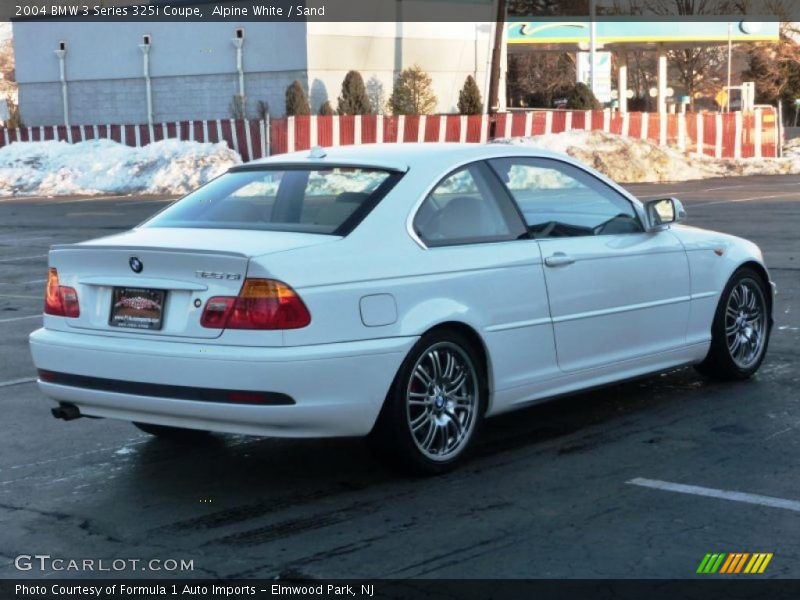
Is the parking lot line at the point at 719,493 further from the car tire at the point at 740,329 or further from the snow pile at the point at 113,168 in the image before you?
the snow pile at the point at 113,168

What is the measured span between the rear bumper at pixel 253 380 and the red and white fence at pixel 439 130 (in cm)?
2818

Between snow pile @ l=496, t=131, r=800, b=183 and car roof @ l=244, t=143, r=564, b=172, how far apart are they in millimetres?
25685

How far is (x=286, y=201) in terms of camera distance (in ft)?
20.9

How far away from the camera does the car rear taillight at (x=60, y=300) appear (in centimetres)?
594

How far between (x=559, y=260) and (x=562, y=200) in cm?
56

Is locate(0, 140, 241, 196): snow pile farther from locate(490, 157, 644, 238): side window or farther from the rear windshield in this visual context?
the rear windshield

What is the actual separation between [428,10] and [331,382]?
142 feet

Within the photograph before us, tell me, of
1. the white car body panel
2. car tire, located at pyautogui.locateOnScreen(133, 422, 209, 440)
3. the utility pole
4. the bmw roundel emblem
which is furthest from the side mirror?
the utility pole

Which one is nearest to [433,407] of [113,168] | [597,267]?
[597,267]

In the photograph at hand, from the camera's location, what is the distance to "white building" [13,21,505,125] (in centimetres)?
4438

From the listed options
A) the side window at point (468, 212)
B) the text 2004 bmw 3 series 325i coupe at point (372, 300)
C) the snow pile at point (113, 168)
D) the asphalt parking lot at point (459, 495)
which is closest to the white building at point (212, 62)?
the snow pile at point (113, 168)

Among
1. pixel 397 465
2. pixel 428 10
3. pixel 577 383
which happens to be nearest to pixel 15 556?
pixel 397 465

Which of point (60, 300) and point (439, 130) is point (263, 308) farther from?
point (439, 130)
